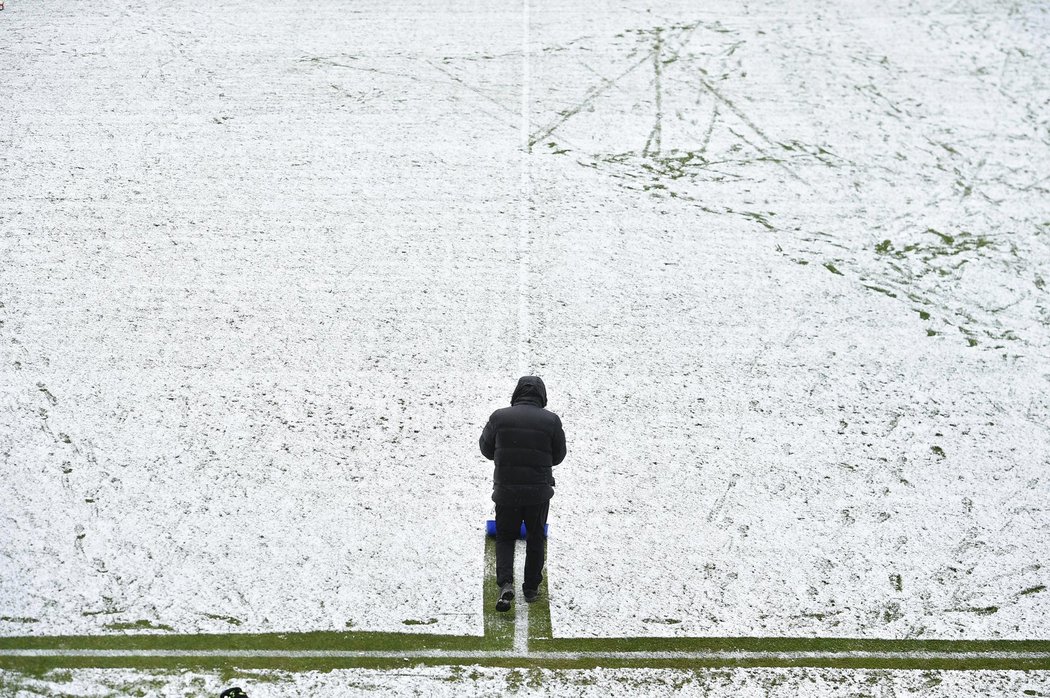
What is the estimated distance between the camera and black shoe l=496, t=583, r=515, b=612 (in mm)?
4879

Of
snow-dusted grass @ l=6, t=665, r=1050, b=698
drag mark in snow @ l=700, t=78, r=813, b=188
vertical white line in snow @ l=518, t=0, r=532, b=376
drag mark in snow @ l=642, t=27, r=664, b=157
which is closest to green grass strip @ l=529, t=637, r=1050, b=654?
snow-dusted grass @ l=6, t=665, r=1050, b=698

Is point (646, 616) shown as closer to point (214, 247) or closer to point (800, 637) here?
point (800, 637)

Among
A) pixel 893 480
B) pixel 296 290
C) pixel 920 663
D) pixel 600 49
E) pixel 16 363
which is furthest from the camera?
pixel 600 49

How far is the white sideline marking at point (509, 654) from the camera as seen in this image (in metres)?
4.67

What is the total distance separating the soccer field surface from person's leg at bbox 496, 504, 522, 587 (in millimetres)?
204

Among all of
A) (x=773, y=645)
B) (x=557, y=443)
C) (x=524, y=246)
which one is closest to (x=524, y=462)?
(x=557, y=443)

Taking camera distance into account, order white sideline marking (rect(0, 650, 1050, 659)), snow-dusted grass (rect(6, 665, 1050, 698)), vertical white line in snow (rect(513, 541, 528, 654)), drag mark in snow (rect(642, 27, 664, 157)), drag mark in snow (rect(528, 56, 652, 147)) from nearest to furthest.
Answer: snow-dusted grass (rect(6, 665, 1050, 698)) < white sideline marking (rect(0, 650, 1050, 659)) < vertical white line in snow (rect(513, 541, 528, 654)) < drag mark in snow (rect(642, 27, 664, 157)) < drag mark in snow (rect(528, 56, 652, 147))

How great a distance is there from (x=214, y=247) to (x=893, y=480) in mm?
5615

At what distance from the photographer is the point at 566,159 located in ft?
28.9

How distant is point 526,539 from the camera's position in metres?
5.06

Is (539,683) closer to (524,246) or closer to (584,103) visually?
(524,246)

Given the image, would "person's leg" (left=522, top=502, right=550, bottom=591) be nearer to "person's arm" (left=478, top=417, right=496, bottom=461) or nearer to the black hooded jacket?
the black hooded jacket

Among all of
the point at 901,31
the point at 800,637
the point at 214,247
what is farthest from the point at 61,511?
the point at 901,31

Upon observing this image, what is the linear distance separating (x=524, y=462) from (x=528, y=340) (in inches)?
85.4
